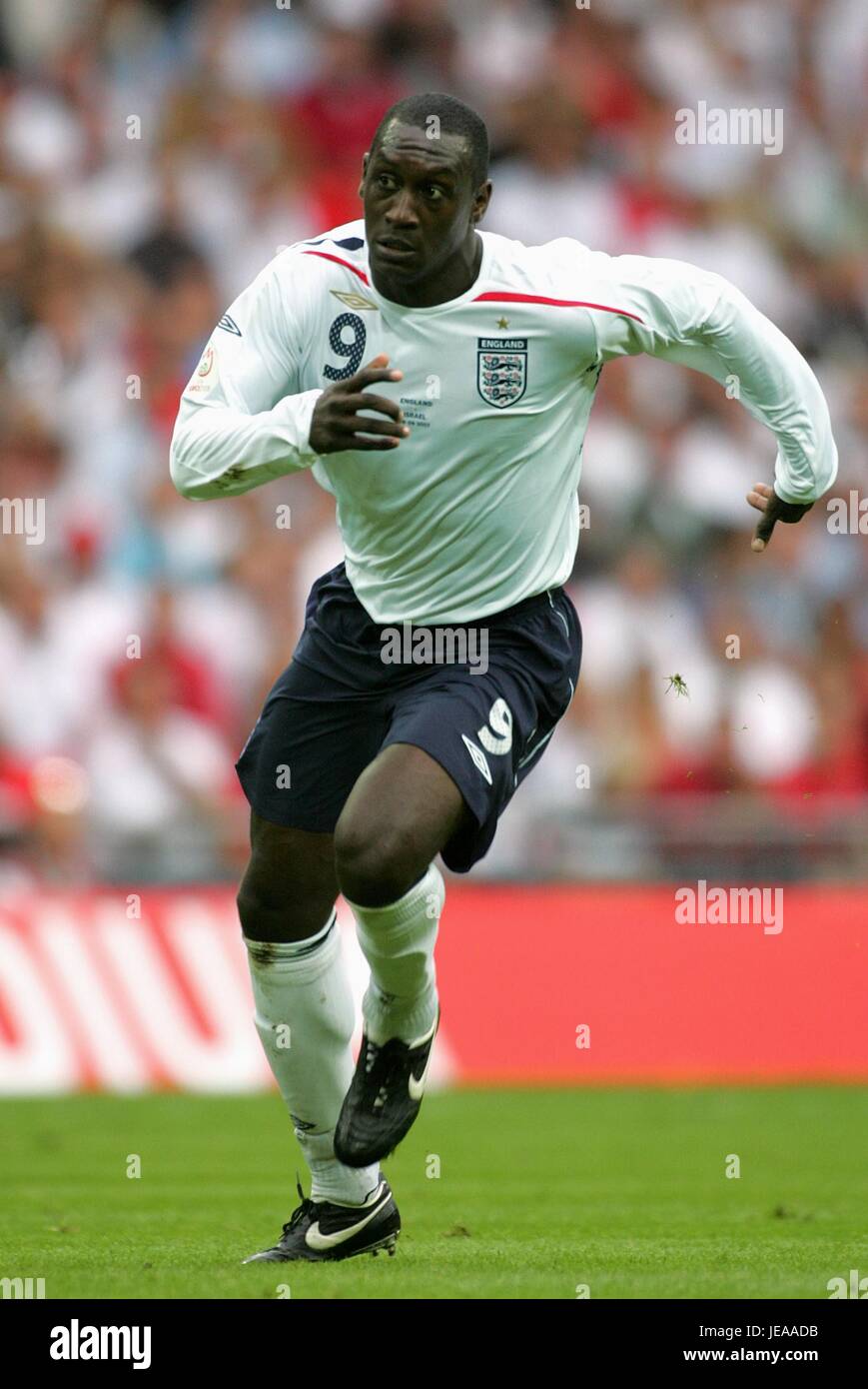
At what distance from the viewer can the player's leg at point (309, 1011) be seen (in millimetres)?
6395

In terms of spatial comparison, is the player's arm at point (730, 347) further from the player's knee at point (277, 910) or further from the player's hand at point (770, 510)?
the player's knee at point (277, 910)

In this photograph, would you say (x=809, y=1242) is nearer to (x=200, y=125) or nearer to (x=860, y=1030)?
(x=860, y=1030)

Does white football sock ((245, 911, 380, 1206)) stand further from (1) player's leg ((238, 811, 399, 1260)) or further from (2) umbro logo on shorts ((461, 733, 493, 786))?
(2) umbro logo on shorts ((461, 733, 493, 786))

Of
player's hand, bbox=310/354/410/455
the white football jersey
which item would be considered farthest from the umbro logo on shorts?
player's hand, bbox=310/354/410/455

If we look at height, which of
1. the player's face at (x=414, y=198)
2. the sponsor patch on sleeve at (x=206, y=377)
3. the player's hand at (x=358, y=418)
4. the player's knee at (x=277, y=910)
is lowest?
the player's knee at (x=277, y=910)

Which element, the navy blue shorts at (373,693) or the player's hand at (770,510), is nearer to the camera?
the navy blue shorts at (373,693)

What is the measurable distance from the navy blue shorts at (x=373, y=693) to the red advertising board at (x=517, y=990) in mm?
5774

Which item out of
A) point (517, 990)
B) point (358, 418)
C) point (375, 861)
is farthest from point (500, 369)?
point (517, 990)

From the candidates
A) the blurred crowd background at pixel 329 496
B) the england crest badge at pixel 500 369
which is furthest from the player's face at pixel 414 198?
the blurred crowd background at pixel 329 496

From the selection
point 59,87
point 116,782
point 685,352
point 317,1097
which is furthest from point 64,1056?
point 59,87

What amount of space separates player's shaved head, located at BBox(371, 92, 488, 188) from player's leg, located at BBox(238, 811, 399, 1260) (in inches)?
76.5

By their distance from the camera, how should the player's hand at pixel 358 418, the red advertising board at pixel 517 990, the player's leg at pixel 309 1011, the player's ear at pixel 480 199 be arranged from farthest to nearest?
the red advertising board at pixel 517 990 → the player's leg at pixel 309 1011 → the player's ear at pixel 480 199 → the player's hand at pixel 358 418

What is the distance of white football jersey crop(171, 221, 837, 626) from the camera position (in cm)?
611

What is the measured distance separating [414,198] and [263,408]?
70 cm
